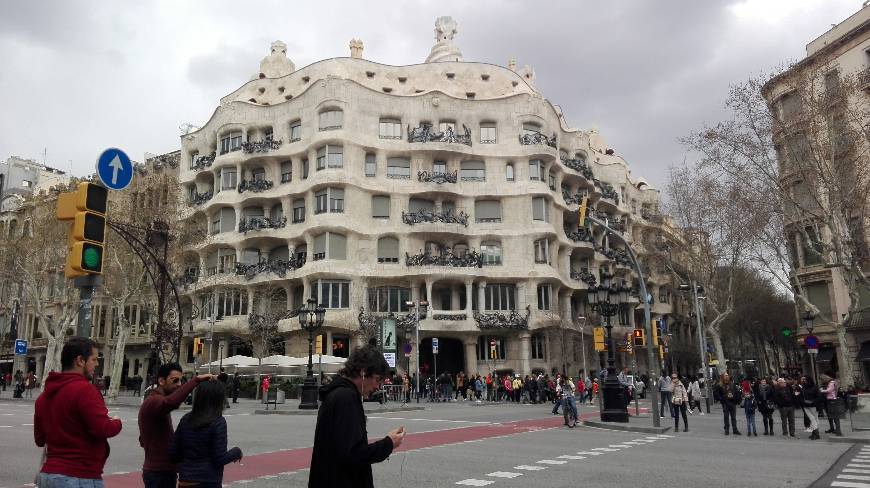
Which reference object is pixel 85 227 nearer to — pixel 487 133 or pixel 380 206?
pixel 380 206

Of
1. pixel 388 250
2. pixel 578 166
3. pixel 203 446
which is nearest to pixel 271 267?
pixel 388 250

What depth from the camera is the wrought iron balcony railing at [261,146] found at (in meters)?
49.5

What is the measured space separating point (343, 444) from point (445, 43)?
59.0 meters

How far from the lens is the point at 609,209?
62.3m

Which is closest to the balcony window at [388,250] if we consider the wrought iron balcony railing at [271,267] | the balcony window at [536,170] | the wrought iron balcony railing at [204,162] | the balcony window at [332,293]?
the balcony window at [332,293]

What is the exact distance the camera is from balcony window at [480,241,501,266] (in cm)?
4778

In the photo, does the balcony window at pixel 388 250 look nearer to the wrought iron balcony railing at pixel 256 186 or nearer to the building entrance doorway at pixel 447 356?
the building entrance doorway at pixel 447 356

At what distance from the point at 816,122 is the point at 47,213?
139 ft

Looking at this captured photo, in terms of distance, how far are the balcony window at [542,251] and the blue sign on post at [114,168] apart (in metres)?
41.6

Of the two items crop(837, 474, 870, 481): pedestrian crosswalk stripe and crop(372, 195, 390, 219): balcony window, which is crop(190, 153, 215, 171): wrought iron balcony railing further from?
crop(837, 474, 870, 481): pedestrian crosswalk stripe

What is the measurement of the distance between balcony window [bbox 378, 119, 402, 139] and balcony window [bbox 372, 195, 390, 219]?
184 inches

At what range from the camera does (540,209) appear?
49000 millimetres

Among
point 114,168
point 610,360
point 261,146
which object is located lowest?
point 610,360

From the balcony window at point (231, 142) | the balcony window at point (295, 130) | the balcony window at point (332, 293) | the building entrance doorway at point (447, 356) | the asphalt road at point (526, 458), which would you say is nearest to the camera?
the asphalt road at point (526, 458)
